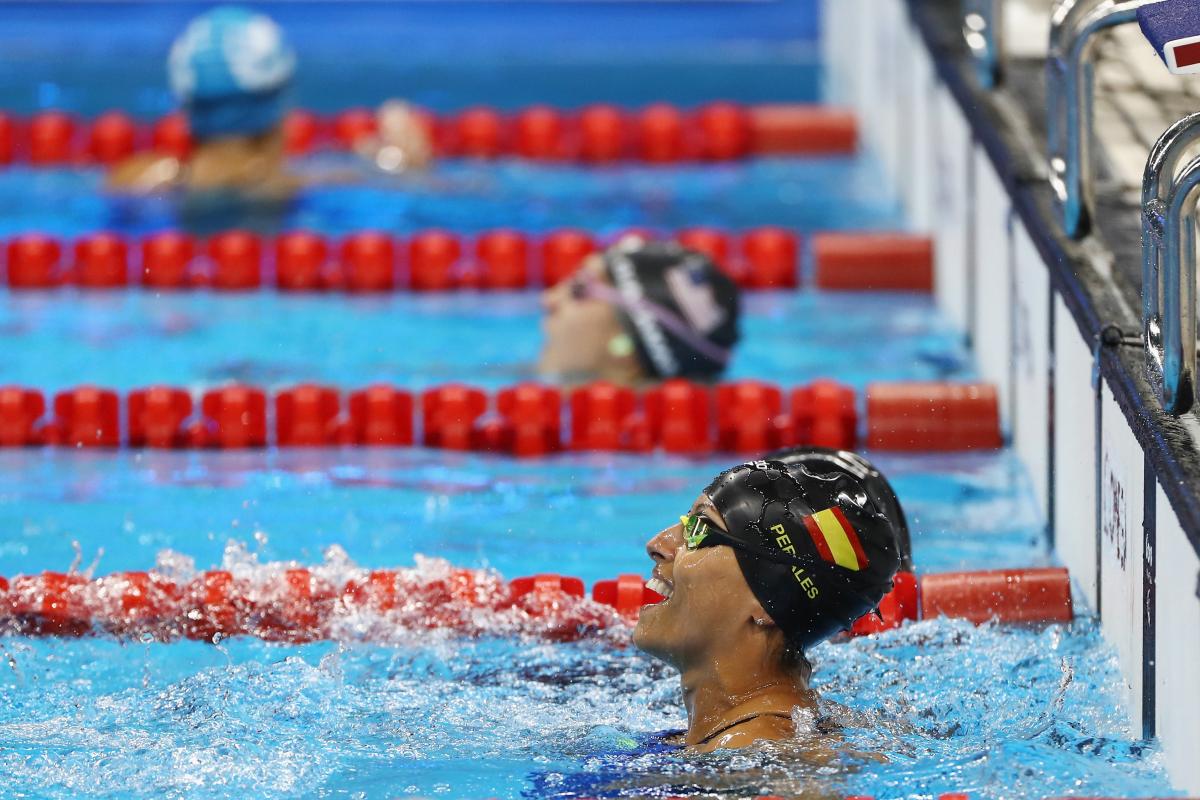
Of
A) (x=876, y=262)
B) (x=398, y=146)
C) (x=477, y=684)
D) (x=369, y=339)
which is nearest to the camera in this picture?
(x=477, y=684)

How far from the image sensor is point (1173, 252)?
2.87 metres

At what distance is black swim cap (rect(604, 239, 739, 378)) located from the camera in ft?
15.6

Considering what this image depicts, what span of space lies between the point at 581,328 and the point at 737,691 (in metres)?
2.13

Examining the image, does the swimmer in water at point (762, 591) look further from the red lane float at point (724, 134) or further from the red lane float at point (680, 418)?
the red lane float at point (724, 134)

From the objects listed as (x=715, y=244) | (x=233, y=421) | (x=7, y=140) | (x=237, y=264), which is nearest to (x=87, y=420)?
(x=233, y=421)

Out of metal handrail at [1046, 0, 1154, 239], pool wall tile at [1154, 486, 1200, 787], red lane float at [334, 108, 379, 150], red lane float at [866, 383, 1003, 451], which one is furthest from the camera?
red lane float at [334, 108, 379, 150]

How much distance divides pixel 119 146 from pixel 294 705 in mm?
5224

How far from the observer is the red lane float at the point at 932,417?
4.76 m

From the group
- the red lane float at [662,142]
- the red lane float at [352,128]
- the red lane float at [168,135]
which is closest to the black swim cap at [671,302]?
the red lane float at [662,142]

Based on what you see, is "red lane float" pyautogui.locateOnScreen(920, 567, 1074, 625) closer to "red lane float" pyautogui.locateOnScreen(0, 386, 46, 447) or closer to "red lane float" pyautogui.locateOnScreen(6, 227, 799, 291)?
"red lane float" pyautogui.locateOnScreen(0, 386, 46, 447)

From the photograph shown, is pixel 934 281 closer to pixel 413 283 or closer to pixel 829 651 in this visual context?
pixel 413 283

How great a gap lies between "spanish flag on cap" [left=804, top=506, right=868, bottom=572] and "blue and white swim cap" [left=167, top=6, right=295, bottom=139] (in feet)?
13.3

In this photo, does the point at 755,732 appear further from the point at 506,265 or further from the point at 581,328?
the point at 506,265

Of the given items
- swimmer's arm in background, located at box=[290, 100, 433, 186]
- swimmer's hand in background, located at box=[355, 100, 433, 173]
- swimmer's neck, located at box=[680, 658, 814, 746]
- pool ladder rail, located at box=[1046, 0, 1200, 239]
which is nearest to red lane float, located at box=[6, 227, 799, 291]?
swimmer's arm in background, located at box=[290, 100, 433, 186]
